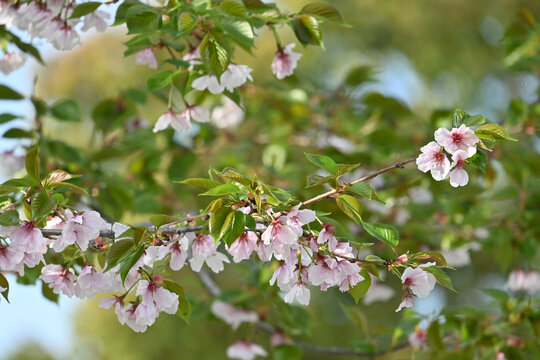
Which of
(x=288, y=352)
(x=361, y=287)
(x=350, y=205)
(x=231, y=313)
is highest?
(x=350, y=205)

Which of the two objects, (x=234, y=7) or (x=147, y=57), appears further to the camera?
(x=147, y=57)

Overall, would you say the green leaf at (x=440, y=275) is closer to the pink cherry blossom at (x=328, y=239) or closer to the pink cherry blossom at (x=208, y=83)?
the pink cherry blossom at (x=328, y=239)

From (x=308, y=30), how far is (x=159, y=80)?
266mm

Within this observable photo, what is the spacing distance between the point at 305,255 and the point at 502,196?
3.56 ft

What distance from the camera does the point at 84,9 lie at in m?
1.04

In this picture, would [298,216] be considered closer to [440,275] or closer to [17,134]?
[440,275]

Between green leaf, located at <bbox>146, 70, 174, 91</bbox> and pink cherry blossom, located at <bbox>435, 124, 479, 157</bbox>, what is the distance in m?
0.47

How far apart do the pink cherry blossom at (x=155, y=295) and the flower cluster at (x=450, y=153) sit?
1.20 feet

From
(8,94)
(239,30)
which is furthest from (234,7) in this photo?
(8,94)

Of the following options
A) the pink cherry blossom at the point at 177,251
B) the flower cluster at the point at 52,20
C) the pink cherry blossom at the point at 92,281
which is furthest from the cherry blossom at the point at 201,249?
the flower cluster at the point at 52,20

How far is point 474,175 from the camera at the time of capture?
183 cm

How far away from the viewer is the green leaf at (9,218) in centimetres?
82

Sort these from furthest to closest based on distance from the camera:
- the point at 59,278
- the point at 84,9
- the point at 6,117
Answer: the point at 6,117, the point at 84,9, the point at 59,278

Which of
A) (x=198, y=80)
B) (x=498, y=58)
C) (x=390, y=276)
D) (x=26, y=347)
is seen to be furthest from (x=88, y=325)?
(x=198, y=80)
